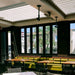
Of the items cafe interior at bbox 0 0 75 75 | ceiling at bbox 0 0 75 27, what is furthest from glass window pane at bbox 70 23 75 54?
ceiling at bbox 0 0 75 27

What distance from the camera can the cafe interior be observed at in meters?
5.89

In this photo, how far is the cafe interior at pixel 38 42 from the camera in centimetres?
589

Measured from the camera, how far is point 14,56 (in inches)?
339

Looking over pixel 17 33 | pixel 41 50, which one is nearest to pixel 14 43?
pixel 17 33

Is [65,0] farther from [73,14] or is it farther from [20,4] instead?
[73,14]

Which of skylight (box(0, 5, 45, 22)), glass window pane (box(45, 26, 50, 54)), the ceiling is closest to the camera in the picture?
the ceiling

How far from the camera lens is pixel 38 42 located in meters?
7.96

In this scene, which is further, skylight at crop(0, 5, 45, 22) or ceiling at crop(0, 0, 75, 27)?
skylight at crop(0, 5, 45, 22)

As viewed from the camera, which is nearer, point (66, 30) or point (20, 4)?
point (20, 4)

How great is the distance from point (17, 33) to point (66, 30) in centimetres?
439

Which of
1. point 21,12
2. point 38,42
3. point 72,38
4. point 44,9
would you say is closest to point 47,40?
point 38,42

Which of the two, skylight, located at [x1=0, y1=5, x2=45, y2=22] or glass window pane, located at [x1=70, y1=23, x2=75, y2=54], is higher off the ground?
skylight, located at [x1=0, y1=5, x2=45, y2=22]

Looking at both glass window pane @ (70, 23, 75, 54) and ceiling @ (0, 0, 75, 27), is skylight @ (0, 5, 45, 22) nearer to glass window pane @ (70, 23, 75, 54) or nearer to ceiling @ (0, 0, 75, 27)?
ceiling @ (0, 0, 75, 27)

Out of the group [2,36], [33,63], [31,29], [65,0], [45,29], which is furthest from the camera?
[2,36]
